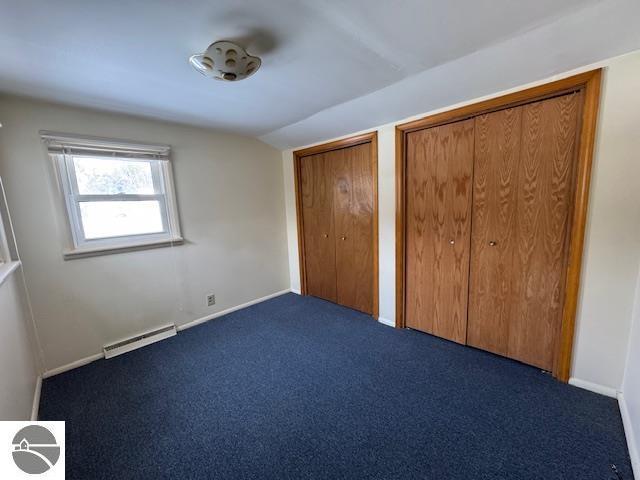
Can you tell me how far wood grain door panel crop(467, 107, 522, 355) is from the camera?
1.84 meters

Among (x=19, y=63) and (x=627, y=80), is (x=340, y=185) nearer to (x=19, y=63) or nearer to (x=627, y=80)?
(x=627, y=80)

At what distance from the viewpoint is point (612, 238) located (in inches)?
59.6

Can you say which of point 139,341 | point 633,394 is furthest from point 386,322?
point 139,341

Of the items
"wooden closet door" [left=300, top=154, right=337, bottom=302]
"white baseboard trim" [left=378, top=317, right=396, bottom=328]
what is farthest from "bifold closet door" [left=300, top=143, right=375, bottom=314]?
"white baseboard trim" [left=378, top=317, right=396, bottom=328]

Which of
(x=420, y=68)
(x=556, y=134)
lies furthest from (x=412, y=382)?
(x=420, y=68)

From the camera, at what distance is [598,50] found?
1.36 metres

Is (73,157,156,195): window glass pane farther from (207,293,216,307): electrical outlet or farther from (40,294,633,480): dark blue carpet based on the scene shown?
(40,294,633,480): dark blue carpet

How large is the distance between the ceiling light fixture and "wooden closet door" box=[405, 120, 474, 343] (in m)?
1.50

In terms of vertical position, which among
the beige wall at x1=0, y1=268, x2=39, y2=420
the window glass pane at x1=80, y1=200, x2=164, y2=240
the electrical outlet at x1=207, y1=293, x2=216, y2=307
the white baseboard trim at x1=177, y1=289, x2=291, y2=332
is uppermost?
the window glass pane at x1=80, y1=200, x2=164, y2=240

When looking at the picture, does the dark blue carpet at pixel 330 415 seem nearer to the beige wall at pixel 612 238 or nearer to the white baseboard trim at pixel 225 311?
the beige wall at pixel 612 238

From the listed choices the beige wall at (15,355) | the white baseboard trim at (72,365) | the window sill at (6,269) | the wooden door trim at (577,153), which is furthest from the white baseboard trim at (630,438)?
the white baseboard trim at (72,365)

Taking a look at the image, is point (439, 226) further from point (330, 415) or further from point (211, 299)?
point (211, 299)

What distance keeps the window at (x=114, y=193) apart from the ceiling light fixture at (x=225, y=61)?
1.35 metres

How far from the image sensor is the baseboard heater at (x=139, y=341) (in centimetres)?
225
